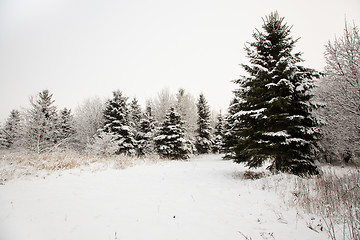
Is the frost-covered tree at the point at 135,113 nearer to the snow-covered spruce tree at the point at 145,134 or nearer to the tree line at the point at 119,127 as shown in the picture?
the tree line at the point at 119,127

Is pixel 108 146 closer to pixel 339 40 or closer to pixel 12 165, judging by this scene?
pixel 12 165

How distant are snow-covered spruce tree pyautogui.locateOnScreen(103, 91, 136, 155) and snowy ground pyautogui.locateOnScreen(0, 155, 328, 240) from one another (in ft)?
50.4

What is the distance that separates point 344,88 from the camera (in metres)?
6.28

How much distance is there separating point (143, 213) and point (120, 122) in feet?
63.0

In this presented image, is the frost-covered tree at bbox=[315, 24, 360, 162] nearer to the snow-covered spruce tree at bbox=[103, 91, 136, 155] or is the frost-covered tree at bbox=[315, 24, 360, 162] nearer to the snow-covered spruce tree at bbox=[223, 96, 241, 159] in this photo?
the snow-covered spruce tree at bbox=[223, 96, 241, 159]

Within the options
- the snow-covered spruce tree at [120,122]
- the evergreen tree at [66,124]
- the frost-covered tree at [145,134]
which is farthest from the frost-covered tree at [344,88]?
the evergreen tree at [66,124]

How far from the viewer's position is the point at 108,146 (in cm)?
1423

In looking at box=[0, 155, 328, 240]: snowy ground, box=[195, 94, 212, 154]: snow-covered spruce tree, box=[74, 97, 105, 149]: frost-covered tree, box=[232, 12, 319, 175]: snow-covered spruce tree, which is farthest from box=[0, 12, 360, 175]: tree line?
box=[74, 97, 105, 149]: frost-covered tree

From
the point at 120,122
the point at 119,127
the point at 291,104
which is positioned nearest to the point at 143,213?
the point at 291,104

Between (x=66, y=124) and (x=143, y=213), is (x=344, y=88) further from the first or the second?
(x=66, y=124)

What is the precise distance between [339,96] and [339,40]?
2.46 m

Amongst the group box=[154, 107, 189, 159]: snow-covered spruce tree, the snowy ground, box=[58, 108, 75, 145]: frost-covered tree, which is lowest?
the snowy ground

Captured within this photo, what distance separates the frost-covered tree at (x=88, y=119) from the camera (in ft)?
86.0

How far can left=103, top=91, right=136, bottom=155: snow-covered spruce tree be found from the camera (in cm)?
2066
